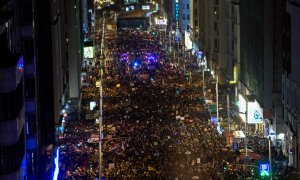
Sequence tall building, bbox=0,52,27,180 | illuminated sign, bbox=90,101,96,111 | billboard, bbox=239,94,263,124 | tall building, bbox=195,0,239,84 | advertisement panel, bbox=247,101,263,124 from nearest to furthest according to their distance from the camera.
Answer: tall building, bbox=0,52,27,180
billboard, bbox=239,94,263,124
advertisement panel, bbox=247,101,263,124
illuminated sign, bbox=90,101,96,111
tall building, bbox=195,0,239,84

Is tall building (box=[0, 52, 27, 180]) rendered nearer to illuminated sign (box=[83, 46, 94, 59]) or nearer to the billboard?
the billboard

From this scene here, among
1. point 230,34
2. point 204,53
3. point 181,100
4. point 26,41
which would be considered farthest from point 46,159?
point 204,53

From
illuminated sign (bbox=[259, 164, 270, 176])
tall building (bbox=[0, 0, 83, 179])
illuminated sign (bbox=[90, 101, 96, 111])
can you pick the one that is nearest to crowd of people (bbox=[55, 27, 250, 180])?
illuminated sign (bbox=[90, 101, 96, 111])

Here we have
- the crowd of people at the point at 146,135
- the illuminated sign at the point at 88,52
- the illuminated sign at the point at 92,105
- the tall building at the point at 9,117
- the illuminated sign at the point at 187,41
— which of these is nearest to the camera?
the tall building at the point at 9,117

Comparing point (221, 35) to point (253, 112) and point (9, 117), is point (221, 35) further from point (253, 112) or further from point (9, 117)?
point (9, 117)

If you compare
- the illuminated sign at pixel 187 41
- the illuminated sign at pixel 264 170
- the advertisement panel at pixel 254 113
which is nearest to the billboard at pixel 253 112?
the advertisement panel at pixel 254 113

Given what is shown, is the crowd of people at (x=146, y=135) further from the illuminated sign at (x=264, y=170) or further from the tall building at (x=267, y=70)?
the illuminated sign at (x=264, y=170)

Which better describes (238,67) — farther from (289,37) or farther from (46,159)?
(46,159)
